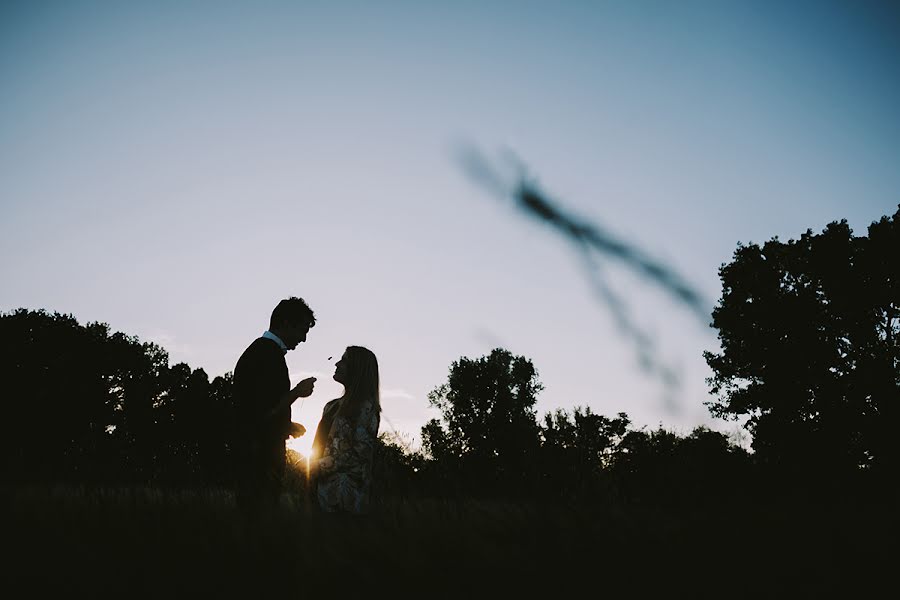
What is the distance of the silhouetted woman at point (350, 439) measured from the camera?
20.3 feet

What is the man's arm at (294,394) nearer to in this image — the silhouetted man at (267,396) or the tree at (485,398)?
the silhouetted man at (267,396)

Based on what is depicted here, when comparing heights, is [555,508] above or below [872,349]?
below

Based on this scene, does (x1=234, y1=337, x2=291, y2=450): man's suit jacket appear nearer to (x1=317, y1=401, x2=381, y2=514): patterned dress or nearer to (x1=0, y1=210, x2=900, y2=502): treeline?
(x1=0, y1=210, x2=900, y2=502): treeline

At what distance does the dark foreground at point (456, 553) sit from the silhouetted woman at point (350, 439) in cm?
428

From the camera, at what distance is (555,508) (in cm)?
211

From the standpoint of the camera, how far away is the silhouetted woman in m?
6.18

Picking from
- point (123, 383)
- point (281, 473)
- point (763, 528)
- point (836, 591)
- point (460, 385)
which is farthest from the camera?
point (460, 385)

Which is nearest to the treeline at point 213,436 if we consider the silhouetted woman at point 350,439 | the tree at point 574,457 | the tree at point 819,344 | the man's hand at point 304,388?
the tree at point 574,457

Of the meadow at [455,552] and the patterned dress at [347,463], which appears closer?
the meadow at [455,552]

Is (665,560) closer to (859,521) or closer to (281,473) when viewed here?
(859,521)

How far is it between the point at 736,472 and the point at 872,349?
24.7 metres

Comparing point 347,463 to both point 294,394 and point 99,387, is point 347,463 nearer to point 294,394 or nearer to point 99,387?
point 294,394

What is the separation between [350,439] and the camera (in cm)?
636

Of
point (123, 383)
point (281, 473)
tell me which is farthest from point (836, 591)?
point (123, 383)
